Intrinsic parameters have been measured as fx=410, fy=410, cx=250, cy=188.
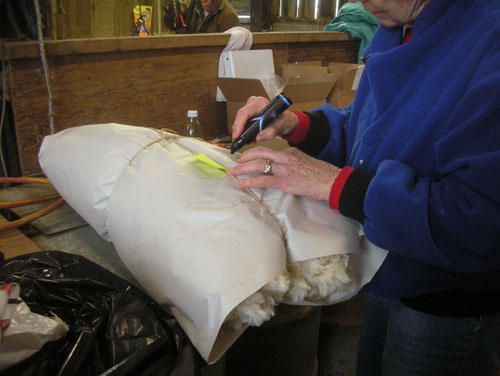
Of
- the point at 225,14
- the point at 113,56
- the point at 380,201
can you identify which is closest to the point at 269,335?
the point at 380,201

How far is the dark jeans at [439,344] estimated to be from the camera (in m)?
0.86

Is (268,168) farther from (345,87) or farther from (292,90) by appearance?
(345,87)

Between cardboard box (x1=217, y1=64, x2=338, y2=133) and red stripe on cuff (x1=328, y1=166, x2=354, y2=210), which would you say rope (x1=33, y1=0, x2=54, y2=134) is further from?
red stripe on cuff (x1=328, y1=166, x2=354, y2=210)

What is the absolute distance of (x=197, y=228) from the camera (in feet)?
2.47

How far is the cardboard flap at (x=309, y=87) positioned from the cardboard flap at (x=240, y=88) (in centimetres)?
13

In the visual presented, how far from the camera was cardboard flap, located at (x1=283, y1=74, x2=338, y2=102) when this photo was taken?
1868 mm

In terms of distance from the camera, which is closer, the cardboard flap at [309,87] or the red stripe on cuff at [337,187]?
the red stripe on cuff at [337,187]

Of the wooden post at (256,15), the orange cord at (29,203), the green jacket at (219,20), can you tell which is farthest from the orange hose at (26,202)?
the wooden post at (256,15)

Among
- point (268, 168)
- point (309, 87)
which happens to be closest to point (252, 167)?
point (268, 168)

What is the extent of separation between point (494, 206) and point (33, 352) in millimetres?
723

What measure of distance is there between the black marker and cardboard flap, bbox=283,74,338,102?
0.91 metres

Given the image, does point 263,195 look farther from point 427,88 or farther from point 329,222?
point 427,88

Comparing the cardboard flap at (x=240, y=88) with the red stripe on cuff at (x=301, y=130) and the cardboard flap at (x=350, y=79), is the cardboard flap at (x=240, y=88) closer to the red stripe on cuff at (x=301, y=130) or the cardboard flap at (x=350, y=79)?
the cardboard flap at (x=350, y=79)

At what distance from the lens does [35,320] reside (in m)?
0.60
